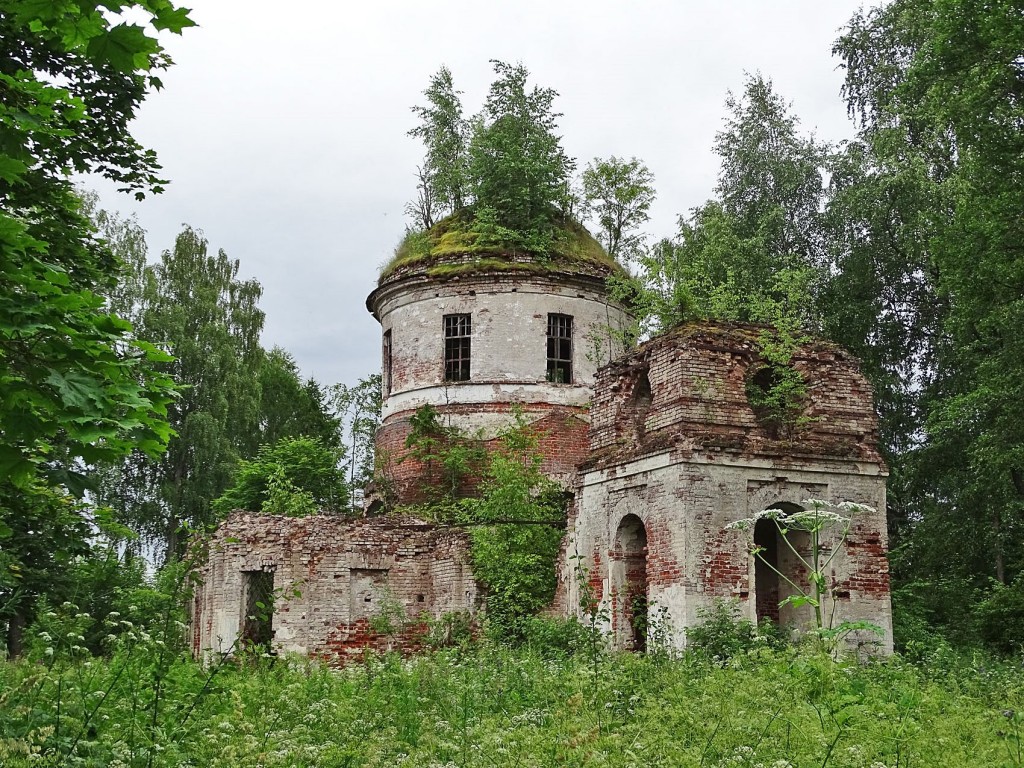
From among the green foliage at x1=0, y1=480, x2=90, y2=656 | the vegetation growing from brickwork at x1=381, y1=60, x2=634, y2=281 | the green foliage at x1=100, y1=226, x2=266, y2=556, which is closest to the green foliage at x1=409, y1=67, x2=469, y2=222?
the vegetation growing from brickwork at x1=381, y1=60, x2=634, y2=281

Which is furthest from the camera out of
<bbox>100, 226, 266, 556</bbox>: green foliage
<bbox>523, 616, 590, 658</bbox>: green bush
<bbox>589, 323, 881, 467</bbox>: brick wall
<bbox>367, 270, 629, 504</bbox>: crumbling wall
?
<bbox>100, 226, 266, 556</bbox>: green foliage

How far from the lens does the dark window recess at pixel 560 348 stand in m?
22.5

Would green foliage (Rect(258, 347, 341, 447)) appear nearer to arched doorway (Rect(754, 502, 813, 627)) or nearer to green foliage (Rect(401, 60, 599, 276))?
green foliage (Rect(401, 60, 599, 276))

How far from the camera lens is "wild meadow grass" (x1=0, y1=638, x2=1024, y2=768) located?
5.83 m

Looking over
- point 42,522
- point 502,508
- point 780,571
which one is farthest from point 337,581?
point 42,522

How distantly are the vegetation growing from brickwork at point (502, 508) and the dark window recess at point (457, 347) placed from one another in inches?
42.7

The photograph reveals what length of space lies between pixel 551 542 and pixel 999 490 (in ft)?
27.7

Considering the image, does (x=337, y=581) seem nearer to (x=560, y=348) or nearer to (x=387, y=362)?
(x=387, y=362)

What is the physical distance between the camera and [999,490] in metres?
19.7

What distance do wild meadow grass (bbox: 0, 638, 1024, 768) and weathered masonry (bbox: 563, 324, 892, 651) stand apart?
3.86 metres

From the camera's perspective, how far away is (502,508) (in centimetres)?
1858

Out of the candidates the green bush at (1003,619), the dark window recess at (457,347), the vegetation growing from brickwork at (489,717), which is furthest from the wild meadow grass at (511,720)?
the dark window recess at (457,347)

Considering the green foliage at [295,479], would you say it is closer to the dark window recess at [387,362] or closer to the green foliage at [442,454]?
the dark window recess at [387,362]

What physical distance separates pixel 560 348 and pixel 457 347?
2.17 meters
